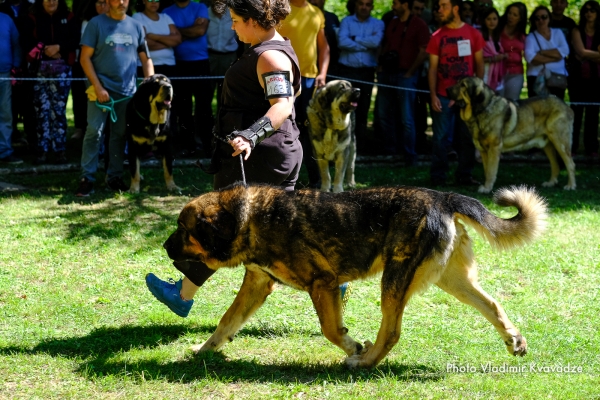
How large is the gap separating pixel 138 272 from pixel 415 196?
316cm

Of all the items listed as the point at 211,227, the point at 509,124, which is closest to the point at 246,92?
the point at 211,227

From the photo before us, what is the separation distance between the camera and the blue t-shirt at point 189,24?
464 inches

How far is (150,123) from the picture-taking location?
9.83 m

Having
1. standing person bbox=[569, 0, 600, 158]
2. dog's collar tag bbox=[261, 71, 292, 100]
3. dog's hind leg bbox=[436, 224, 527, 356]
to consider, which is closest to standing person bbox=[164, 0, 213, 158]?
standing person bbox=[569, 0, 600, 158]

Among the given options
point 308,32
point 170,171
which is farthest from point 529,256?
point 170,171

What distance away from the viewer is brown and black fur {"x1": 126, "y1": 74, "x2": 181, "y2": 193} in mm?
9664

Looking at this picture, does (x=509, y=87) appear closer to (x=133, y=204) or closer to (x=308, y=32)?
(x=308, y=32)

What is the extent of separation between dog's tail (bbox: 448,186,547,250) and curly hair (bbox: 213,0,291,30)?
1.57m

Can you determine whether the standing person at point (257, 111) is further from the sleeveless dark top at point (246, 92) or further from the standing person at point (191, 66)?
the standing person at point (191, 66)

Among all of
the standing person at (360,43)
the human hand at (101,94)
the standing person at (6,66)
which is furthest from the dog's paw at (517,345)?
the standing person at (6,66)

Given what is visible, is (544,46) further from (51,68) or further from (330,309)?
(330,309)

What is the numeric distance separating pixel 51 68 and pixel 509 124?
6.91 m

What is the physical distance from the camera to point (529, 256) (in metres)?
7.26

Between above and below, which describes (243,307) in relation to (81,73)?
below
